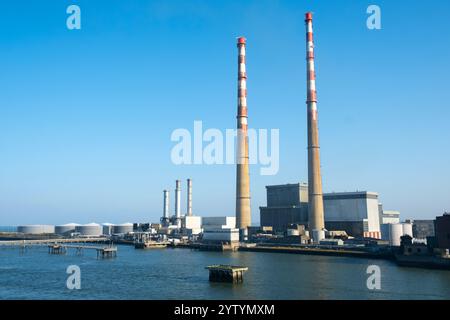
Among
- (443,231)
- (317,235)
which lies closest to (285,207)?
(317,235)

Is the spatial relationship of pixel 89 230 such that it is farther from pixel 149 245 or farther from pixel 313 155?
pixel 313 155

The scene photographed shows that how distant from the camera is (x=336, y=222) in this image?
94.4 m

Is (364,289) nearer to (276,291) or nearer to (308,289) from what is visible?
(308,289)

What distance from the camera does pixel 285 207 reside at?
101 meters

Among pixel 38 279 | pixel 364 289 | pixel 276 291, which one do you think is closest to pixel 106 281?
pixel 38 279

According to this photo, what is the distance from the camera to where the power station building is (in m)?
91.0

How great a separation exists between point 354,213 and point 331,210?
18.2 feet

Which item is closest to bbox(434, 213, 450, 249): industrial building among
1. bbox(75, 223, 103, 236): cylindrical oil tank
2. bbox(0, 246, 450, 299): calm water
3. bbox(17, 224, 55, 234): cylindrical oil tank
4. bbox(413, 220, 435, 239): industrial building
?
bbox(0, 246, 450, 299): calm water

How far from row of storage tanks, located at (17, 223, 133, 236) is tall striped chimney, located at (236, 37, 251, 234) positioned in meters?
61.0

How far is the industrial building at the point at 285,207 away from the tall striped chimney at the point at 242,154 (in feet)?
41.5

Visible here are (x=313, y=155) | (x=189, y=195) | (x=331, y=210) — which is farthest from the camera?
(x=189, y=195)

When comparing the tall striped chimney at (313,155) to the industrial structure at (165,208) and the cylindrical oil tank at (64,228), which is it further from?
the cylindrical oil tank at (64,228)

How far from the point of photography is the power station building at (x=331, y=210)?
9100 centimetres

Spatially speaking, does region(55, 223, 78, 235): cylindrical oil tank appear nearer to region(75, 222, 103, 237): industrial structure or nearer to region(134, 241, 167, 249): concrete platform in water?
region(75, 222, 103, 237): industrial structure
